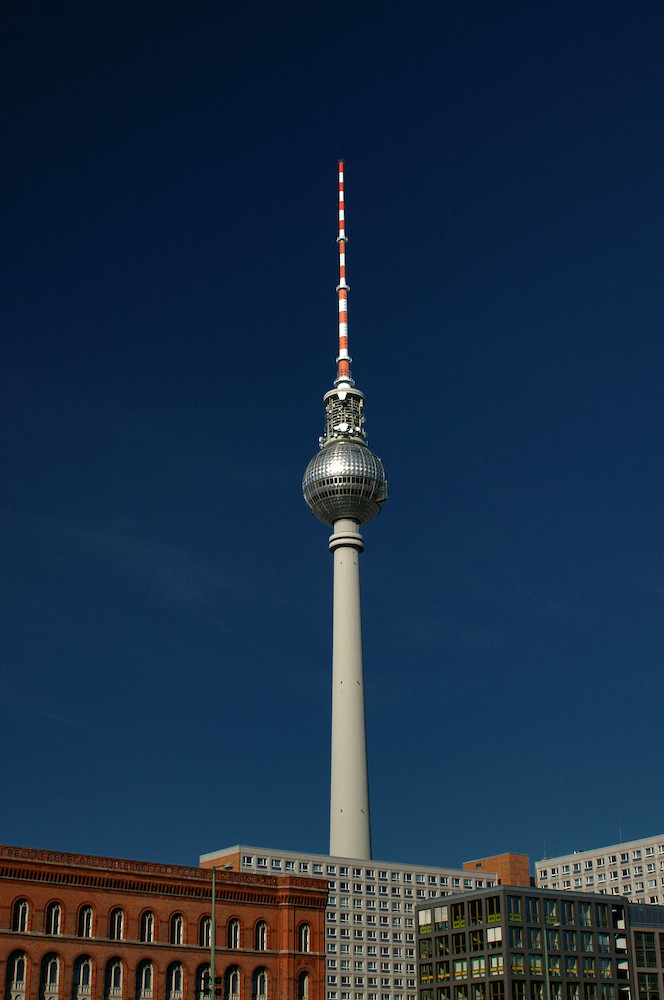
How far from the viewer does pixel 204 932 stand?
3905 inches

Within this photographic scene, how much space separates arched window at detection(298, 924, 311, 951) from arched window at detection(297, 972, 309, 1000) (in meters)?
2.09

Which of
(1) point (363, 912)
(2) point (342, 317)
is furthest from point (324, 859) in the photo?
(2) point (342, 317)

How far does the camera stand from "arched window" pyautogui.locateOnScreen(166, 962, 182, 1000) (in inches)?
3789

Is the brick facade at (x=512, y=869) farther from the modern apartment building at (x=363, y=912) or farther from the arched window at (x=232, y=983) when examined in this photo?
the arched window at (x=232, y=983)

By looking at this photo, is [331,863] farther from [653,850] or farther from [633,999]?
[653,850]

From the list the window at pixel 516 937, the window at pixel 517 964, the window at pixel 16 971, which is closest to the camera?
the window at pixel 16 971

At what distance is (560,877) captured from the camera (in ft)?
588

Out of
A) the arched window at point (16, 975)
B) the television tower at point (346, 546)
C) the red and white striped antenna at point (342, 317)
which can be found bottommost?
the arched window at point (16, 975)

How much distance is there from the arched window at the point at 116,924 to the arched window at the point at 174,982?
16.8 feet

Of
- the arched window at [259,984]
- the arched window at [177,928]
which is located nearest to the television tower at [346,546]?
the arched window at [259,984]

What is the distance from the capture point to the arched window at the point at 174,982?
316 ft

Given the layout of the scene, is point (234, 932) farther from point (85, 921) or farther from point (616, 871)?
point (616, 871)

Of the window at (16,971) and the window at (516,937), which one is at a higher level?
the window at (516,937)

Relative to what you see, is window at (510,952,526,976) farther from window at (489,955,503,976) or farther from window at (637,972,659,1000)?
window at (637,972,659,1000)
